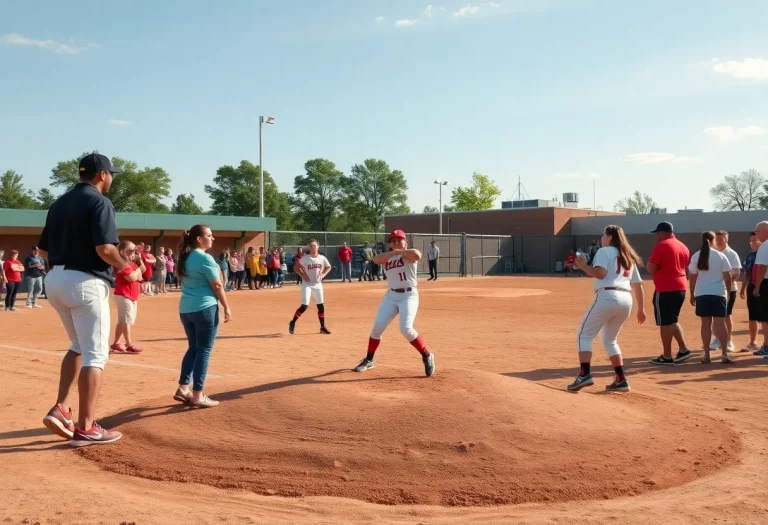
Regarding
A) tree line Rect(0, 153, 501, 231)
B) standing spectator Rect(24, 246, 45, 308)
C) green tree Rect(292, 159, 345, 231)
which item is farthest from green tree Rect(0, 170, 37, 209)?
standing spectator Rect(24, 246, 45, 308)

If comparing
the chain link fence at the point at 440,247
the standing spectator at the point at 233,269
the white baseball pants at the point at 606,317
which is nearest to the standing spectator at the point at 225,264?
the standing spectator at the point at 233,269

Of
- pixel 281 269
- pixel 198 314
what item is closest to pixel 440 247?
pixel 281 269

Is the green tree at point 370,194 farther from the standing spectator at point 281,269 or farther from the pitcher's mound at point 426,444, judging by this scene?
the pitcher's mound at point 426,444

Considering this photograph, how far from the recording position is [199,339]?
22.3ft

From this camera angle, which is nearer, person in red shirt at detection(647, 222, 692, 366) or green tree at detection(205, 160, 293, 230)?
person in red shirt at detection(647, 222, 692, 366)

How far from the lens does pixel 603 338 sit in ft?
27.0

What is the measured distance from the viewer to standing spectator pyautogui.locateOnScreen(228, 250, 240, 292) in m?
32.2

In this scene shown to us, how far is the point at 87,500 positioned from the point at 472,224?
57853mm

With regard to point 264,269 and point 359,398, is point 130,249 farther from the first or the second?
point 264,269

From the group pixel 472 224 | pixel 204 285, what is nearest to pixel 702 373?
pixel 204 285

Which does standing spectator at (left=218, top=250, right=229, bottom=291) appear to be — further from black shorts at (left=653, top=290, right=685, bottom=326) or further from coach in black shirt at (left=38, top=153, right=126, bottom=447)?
coach in black shirt at (left=38, top=153, right=126, bottom=447)

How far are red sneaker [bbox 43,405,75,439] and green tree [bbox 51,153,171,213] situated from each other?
260 ft

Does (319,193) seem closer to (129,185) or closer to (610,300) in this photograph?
(129,185)

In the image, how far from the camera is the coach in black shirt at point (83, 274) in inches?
220
